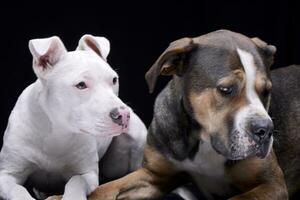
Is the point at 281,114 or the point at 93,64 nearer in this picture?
the point at 93,64

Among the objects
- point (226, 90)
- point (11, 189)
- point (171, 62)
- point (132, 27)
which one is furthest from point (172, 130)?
point (132, 27)

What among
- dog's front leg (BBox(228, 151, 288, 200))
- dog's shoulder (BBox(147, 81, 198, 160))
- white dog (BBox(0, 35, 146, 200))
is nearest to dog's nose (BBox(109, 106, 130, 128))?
white dog (BBox(0, 35, 146, 200))

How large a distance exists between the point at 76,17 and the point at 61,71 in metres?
1.24

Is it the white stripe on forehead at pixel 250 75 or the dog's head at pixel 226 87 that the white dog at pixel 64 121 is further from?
the white stripe on forehead at pixel 250 75

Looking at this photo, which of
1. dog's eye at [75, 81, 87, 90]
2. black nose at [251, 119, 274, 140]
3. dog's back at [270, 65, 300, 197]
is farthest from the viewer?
dog's back at [270, 65, 300, 197]

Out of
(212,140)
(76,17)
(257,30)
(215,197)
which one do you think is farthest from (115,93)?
(257,30)

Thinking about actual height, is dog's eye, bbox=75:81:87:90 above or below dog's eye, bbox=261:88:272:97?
above

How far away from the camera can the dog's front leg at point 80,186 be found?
10.3 ft

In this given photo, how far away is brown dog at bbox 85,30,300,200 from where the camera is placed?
296cm

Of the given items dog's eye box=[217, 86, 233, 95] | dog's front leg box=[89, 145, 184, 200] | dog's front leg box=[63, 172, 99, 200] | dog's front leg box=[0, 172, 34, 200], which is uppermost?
dog's eye box=[217, 86, 233, 95]

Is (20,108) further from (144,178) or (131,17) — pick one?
(131,17)

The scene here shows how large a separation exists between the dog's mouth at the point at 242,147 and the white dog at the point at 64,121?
39 centimetres

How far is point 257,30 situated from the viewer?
177 inches

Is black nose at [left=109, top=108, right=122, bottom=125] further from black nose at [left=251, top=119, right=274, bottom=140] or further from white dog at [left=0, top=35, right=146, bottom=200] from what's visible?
black nose at [left=251, top=119, right=274, bottom=140]
